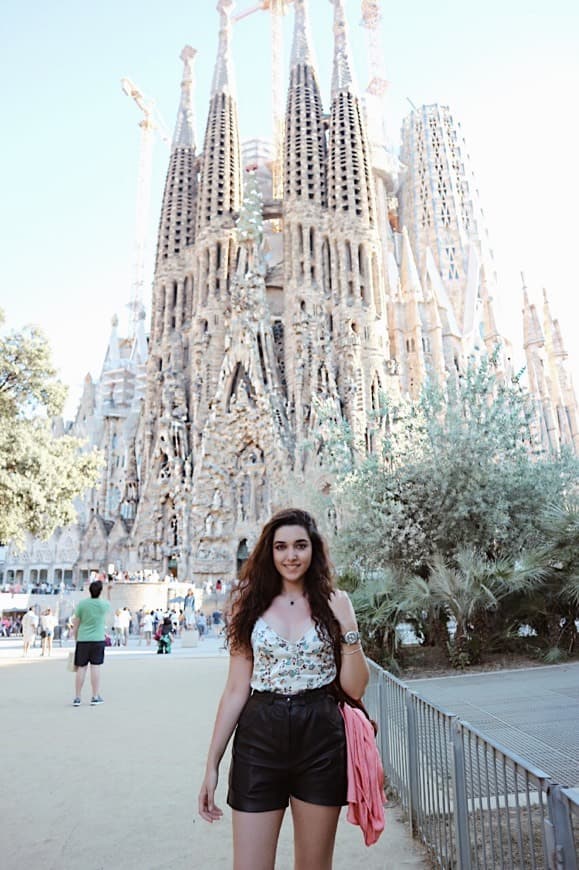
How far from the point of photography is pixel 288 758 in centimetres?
177

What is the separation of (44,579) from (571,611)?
32.6 m

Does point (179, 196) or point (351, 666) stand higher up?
point (179, 196)

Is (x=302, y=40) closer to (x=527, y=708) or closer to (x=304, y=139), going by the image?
(x=304, y=139)

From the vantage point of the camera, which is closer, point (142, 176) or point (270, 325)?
point (270, 325)

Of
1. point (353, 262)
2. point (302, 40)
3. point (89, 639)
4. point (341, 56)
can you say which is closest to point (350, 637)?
point (89, 639)

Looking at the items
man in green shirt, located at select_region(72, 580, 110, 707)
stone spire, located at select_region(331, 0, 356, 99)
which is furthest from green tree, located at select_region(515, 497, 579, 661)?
stone spire, located at select_region(331, 0, 356, 99)

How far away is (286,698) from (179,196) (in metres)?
34.2

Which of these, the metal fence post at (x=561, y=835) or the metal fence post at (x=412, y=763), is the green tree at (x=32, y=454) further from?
the metal fence post at (x=561, y=835)

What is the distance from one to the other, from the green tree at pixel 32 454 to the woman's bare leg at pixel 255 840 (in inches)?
425

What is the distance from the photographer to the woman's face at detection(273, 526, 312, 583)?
1994 mm

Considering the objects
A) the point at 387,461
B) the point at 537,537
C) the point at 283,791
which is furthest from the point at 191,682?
the point at 283,791

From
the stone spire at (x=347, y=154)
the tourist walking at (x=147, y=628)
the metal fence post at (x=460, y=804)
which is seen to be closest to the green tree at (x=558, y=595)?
the metal fence post at (x=460, y=804)

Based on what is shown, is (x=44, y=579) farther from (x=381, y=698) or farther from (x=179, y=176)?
(x=381, y=698)

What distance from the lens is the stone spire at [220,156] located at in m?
30.6
